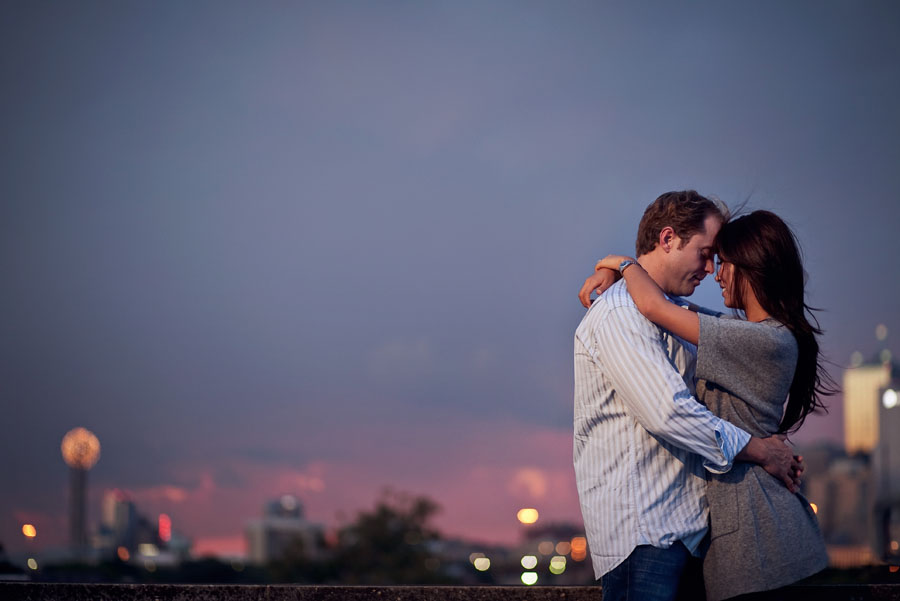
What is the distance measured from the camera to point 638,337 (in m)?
3.26

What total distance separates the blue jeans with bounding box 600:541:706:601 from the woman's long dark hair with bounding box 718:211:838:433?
89 cm

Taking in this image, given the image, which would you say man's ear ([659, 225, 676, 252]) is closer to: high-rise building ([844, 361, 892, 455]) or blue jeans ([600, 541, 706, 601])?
blue jeans ([600, 541, 706, 601])

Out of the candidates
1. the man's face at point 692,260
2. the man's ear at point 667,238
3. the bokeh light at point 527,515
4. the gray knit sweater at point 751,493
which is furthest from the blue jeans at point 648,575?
the bokeh light at point 527,515

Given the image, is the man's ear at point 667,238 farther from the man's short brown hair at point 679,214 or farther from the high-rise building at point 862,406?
the high-rise building at point 862,406

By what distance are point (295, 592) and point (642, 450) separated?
6.17ft

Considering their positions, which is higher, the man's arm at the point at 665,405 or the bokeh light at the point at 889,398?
the bokeh light at the point at 889,398

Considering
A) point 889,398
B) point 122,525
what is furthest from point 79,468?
point 889,398

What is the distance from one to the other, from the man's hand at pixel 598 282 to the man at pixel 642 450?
38 centimetres

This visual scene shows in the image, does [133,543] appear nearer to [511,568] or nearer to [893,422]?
[511,568]

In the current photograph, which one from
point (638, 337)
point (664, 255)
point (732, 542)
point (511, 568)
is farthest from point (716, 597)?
point (511, 568)

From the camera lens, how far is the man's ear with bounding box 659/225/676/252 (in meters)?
3.65

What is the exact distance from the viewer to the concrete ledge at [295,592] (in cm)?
412

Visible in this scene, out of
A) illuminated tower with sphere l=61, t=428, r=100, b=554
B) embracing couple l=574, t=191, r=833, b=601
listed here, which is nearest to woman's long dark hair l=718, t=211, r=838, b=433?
embracing couple l=574, t=191, r=833, b=601

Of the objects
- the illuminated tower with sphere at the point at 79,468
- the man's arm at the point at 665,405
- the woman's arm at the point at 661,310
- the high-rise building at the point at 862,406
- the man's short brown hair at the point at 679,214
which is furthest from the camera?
the high-rise building at the point at 862,406
